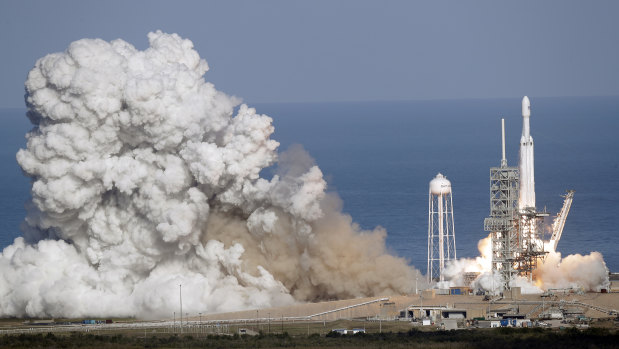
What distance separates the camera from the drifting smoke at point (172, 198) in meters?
67.1

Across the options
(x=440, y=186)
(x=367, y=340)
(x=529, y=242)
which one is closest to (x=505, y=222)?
(x=529, y=242)

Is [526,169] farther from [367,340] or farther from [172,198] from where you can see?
[172,198]

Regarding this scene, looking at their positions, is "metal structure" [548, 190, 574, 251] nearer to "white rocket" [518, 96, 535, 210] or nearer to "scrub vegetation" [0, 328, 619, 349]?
"white rocket" [518, 96, 535, 210]

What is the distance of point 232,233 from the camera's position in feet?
225

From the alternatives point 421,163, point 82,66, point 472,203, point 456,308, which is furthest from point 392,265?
point 421,163

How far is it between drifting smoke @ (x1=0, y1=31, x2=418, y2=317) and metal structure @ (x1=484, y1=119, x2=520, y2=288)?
4452 mm

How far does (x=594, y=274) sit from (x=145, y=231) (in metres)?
19.8

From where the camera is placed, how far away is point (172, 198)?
68.3 m

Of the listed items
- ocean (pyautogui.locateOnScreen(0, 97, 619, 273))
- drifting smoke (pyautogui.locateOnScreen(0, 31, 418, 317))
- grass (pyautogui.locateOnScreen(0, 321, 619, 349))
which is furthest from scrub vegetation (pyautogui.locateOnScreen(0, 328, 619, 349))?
ocean (pyautogui.locateOnScreen(0, 97, 619, 273))

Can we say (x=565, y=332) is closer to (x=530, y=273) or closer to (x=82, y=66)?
(x=530, y=273)

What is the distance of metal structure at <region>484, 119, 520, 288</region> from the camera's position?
6544cm

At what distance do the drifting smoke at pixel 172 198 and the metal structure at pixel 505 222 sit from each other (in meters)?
4.45

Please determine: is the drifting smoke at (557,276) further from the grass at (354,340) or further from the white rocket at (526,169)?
the grass at (354,340)

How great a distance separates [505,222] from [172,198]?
14.7 meters
